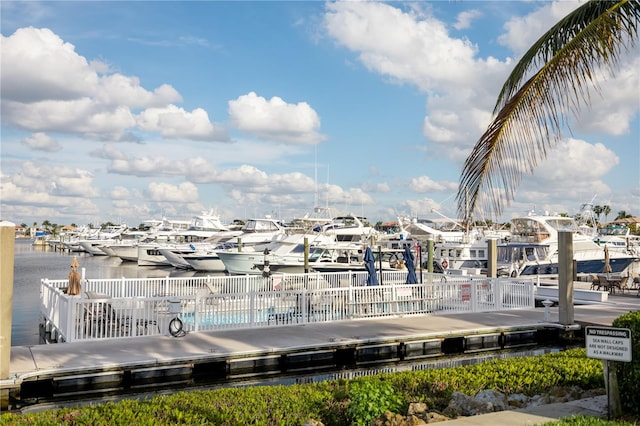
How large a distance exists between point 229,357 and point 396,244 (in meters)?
46.4

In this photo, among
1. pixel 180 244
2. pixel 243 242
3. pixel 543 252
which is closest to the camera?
pixel 543 252

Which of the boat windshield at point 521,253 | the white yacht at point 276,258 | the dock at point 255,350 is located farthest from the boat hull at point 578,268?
the dock at point 255,350

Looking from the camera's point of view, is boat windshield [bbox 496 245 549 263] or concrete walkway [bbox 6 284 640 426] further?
boat windshield [bbox 496 245 549 263]

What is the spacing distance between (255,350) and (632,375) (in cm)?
925

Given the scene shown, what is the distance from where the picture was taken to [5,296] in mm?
11203

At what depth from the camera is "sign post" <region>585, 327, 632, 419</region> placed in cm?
714

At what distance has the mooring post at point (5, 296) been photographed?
1119 centimetres

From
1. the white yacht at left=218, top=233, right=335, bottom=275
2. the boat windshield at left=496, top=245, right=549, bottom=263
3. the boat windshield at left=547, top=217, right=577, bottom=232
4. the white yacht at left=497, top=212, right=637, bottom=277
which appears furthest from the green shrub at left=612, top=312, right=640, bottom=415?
the boat windshield at left=547, top=217, right=577, bottom=232

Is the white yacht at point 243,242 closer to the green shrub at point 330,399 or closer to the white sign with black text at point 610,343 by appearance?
the green shrub at point 330,399

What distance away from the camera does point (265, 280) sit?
23.2 metres

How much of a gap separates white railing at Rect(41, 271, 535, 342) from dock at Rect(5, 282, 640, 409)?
0.52 meters

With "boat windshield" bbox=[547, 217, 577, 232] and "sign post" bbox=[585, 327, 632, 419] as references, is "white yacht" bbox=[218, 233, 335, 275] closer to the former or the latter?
"boat windshield" bbox=[547, 217, 577, 232]

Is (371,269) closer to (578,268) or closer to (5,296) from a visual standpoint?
(5,296)

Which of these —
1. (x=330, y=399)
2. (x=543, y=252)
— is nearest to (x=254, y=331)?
(x=330, y=399)
